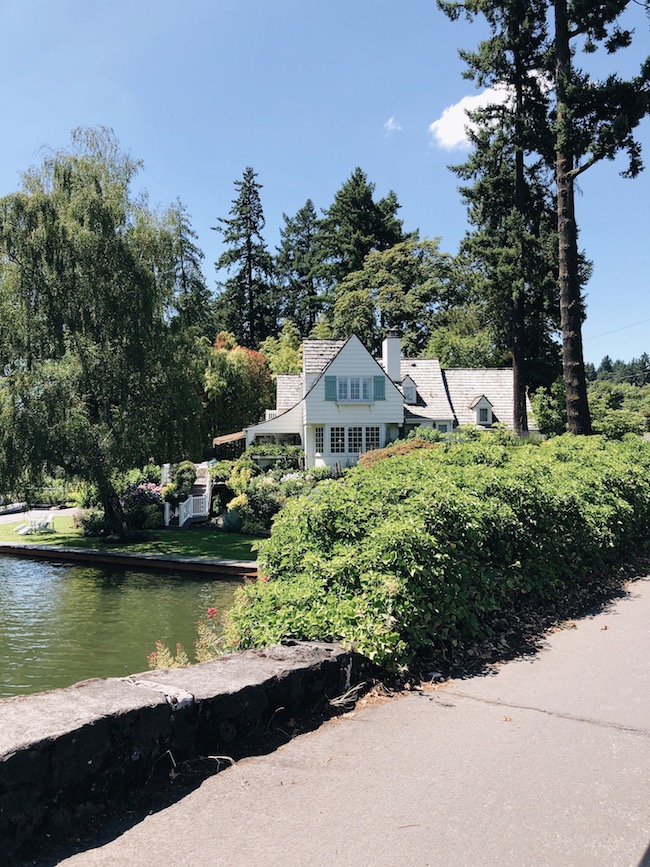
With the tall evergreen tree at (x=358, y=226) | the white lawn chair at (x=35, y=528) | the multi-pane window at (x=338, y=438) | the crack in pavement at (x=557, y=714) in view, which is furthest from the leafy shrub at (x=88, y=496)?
the tall evergreen tree at (x=358, y=226)

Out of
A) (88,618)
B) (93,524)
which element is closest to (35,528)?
(93,524)

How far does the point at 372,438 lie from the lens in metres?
33.2

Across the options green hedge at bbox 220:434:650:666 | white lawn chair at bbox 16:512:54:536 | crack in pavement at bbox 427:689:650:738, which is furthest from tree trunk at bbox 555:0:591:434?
white lawn chair at bbox 16:512:54:536

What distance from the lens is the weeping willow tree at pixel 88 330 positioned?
2005 centimetres

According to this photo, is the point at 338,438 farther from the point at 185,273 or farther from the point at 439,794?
the point at 439,794

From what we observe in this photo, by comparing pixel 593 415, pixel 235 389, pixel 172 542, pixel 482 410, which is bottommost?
pixel 172 542

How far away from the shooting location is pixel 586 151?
51.8 feet

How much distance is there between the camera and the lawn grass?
62.8ft

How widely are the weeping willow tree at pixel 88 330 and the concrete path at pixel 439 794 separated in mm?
17958

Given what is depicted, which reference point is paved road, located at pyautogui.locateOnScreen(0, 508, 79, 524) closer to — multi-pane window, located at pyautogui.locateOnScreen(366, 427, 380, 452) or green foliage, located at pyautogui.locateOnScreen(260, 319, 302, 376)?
multi-pane window, located at pyautogui.locateOnScreen(366, 427, 380, 452)

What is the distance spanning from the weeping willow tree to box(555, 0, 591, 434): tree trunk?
41.4 ft

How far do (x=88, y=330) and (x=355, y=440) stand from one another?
15.5 m

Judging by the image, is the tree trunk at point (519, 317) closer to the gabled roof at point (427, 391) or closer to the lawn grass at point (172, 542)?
the gabled roof at point (427, 391)

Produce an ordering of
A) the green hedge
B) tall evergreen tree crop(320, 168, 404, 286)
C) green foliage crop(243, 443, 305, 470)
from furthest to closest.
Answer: tall evergreen tree crop(320, 168, 404, 286), green foliage crop(243, 443, 305, 470), the green hedge
